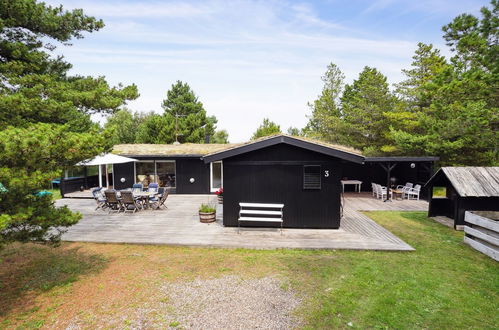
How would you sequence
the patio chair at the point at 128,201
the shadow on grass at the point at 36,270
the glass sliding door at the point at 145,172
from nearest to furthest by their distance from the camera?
the shadow on grass at the point at 36,270, the patio chair at the point at 128,201, the glass sliding door at the point at 145,172

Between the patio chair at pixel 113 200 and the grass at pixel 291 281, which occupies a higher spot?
the patio chair at pixel 113 200

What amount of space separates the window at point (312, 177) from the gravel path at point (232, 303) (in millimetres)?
3932

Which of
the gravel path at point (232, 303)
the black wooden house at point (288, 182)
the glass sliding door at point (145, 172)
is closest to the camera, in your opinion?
the gravel path at point (232, 303)

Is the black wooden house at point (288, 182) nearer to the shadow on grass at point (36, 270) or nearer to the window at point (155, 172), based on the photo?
the shadow on grass at point (36, 270)

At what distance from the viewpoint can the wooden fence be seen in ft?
21.6

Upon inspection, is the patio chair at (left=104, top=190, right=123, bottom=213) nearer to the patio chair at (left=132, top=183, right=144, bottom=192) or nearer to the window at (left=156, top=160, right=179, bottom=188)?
the patio chair at (left=132, top=183, right=144, bottom=192)

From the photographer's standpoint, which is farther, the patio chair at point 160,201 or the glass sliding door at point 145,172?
the glass sliding door at point 145,172

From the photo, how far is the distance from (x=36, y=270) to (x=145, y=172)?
34.8 ft

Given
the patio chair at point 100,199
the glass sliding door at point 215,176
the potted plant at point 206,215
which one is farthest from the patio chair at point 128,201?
the glass sliding door at point 215,176

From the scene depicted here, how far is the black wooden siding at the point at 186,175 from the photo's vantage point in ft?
52.3

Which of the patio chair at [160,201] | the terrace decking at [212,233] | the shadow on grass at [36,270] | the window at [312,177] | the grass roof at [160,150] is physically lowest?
the shadow on grass at [36,270]

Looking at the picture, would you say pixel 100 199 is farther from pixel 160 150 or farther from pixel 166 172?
pixel 160 150

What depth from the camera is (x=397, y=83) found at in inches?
912

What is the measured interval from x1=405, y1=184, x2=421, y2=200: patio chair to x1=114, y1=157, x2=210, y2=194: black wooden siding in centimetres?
1148
